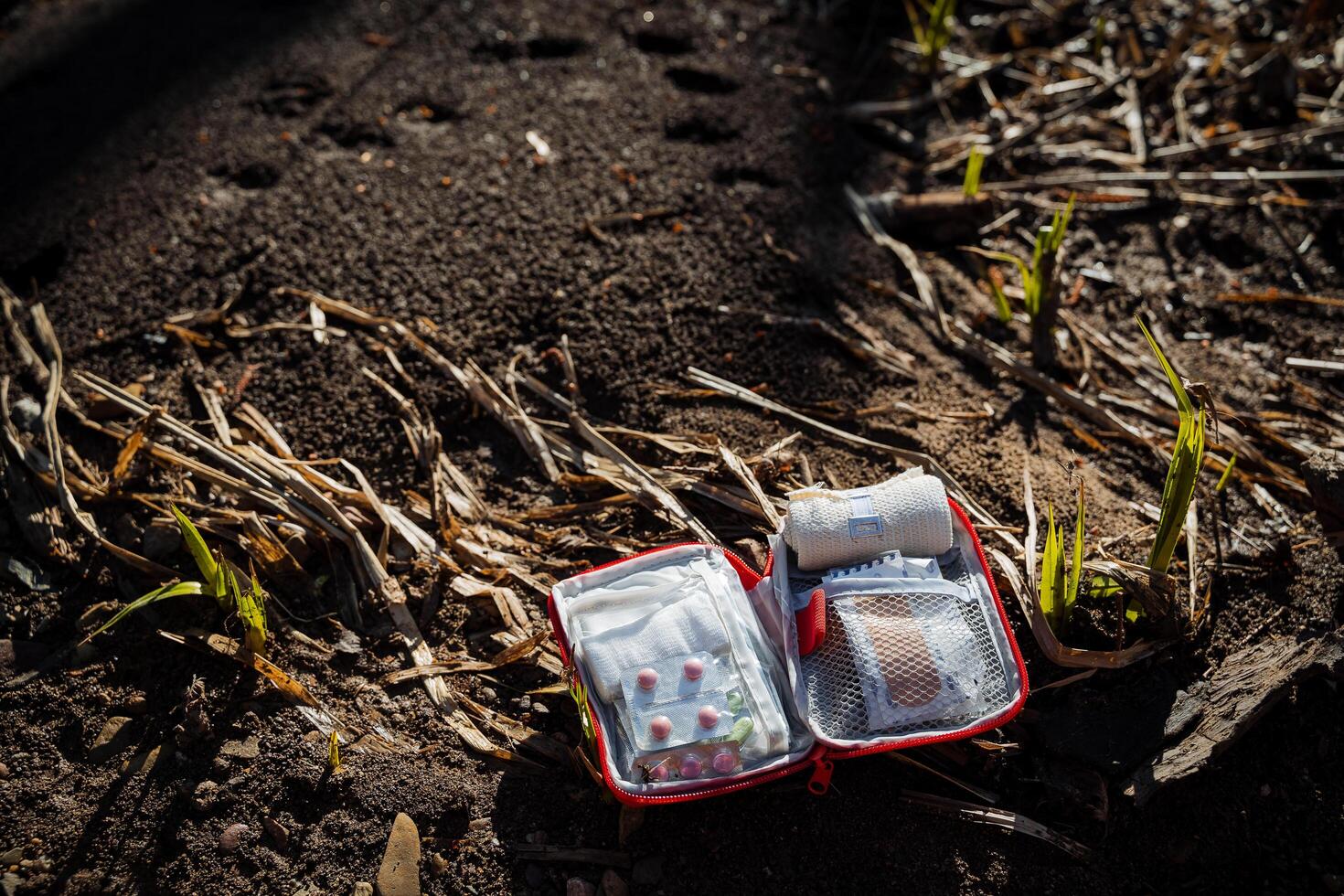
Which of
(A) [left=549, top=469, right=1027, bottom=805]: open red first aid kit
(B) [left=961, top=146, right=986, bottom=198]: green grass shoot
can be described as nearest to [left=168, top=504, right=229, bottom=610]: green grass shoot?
(A) [left=549, top=469, right=1027, bottom=805]: open red first aid kit

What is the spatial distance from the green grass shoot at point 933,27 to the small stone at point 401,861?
3.07 meters

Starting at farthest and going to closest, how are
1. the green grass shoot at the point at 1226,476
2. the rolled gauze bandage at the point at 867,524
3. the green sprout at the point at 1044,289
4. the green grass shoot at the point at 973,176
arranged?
the green grass shoot at the point at 973,176 → the green sprout at the point at 1044,289 → the green grass shoot at the point at 1226,476 → the rolled gauze bandage at the point at 867,524

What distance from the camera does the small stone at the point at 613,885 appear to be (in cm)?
171

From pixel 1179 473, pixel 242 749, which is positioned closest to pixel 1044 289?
pixel 1179 473

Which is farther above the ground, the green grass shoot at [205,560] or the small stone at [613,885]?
the green grass shoot at [205,560]

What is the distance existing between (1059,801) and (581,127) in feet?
8.02

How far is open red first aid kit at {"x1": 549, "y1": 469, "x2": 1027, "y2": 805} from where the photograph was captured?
1.74 meters

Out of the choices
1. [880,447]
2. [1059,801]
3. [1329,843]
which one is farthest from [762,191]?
[1329,843]

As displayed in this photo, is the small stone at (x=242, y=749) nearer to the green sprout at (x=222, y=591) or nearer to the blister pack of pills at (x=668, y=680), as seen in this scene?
the green sprout at (x=222, y=591)

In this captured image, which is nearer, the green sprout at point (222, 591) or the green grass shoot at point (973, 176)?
the green sprout at point (222, 591)

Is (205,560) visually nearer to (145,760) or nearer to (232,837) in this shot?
(145,760)

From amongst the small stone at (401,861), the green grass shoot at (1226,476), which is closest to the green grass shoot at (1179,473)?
the green grass shoot at (1226,476)

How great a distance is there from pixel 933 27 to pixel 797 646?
2494 millimetres

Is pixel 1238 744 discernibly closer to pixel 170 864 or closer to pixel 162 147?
pixel 170 864
